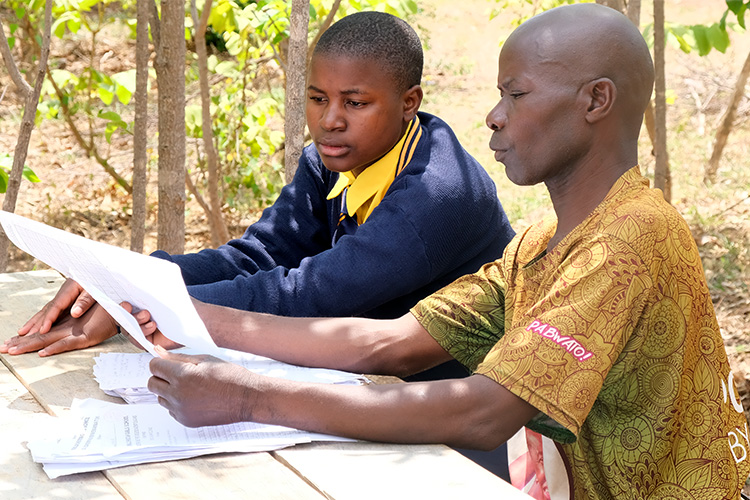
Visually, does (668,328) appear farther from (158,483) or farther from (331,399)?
(158,483)

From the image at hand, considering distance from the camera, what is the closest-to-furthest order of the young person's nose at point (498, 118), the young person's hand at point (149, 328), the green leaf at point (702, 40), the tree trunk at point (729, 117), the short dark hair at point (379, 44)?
the young person's nose at point (498, 118), the young person's hand at point (149, 328), the short dark hair at point (379, 44), the green leaf at point (702, 40), the tree trunk at point (729, 117)

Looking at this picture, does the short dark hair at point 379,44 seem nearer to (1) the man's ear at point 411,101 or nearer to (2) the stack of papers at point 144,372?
(1) the man's ear at point 411,101

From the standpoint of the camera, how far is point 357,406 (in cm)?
137

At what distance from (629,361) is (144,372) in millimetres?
912

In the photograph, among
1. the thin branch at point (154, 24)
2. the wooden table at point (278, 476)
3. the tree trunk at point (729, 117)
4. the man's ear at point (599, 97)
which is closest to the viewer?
the wooden table at point (278, 476)

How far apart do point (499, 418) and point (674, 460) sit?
0.36 m

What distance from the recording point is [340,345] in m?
1.75

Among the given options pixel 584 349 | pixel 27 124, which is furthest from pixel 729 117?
pixel 584 349

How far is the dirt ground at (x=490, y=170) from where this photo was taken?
482cm

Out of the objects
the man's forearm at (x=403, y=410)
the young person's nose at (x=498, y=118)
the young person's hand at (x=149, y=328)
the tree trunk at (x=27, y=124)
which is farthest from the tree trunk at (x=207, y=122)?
the man's forearm at (x=403, y=410)

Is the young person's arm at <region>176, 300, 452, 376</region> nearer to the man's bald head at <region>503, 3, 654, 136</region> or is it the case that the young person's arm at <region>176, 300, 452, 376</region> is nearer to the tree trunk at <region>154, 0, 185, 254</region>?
the man's bald head at <region>503, 3, 654, 136</region>

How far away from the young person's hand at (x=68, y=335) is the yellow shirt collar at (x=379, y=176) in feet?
2.21

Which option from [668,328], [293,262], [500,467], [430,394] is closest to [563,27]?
[668,328]

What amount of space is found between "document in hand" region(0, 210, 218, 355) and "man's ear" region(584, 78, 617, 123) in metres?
0.76
